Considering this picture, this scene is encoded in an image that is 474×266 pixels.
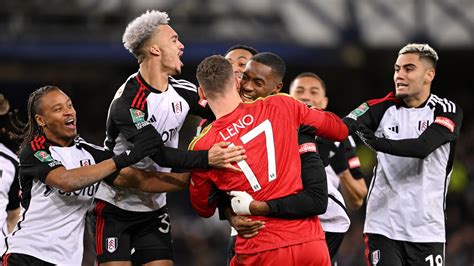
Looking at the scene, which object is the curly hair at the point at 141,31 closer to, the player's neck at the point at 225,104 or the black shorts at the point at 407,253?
the player's neck at the point at 225,104

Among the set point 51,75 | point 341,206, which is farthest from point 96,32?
point 341,206

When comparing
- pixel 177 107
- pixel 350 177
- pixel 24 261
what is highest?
pixel 177 107

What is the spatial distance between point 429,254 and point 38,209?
296cm

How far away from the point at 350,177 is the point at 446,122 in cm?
172

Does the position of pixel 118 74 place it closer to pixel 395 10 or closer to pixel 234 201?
pixel 395 10

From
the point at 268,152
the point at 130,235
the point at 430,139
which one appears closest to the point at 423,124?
the point at 430,139

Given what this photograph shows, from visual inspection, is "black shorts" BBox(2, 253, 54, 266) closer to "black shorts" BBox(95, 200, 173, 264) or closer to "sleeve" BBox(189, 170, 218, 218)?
"black shorts" BBox(95, 200, 173, 264)

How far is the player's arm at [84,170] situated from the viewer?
19.5ft

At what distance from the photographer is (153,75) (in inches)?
256

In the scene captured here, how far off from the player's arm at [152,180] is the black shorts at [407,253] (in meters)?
1.63

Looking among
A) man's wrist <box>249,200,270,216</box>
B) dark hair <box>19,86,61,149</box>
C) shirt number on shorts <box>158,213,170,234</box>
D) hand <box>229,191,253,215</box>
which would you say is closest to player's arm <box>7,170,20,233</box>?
dark hair <box>19,86,61,149</box>

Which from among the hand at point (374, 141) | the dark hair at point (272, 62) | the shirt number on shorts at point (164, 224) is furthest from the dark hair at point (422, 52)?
the shirt number on shorts at point (164, 224)

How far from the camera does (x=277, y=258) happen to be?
5.64 meters

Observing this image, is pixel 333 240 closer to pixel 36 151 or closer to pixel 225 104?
pixel 225 104
